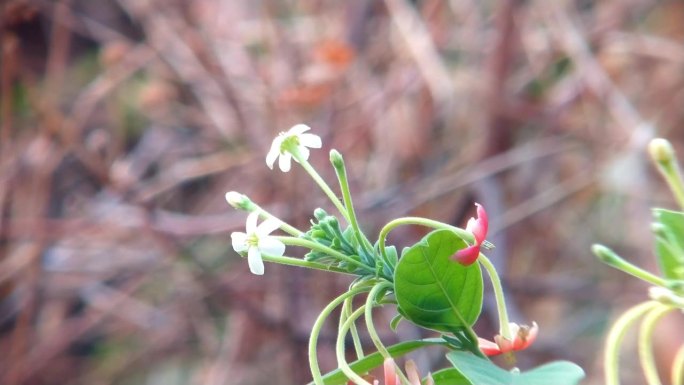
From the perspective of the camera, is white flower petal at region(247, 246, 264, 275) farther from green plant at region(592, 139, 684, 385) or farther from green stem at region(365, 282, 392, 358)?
green plant at region(592, 139, 684, 385)

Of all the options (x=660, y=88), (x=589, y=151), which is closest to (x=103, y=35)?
(x=589, y=151)

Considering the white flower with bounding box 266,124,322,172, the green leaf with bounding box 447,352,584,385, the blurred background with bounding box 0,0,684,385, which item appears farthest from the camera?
the blurred background with bounding box 0,0,684,385

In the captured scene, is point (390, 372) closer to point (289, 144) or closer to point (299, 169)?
point (289, 144)

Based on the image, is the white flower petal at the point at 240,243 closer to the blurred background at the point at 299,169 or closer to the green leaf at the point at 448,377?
the green leaf at the point at 448,377

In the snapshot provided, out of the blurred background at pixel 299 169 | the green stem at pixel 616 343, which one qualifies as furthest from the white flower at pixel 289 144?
the blurred background at pixel 299 169

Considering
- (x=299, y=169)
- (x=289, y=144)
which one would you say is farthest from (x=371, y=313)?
(x=299, y=169)

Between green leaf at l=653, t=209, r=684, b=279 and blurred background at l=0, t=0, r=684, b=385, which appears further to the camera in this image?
blurred background at l=0, t=0, r=684, b=385

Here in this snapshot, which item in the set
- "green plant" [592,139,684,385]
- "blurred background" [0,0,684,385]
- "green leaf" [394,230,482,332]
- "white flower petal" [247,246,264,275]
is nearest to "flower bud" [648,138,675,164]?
"green plant" [592,139,684,385]

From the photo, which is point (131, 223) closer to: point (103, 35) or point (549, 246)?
point (103, 35)
